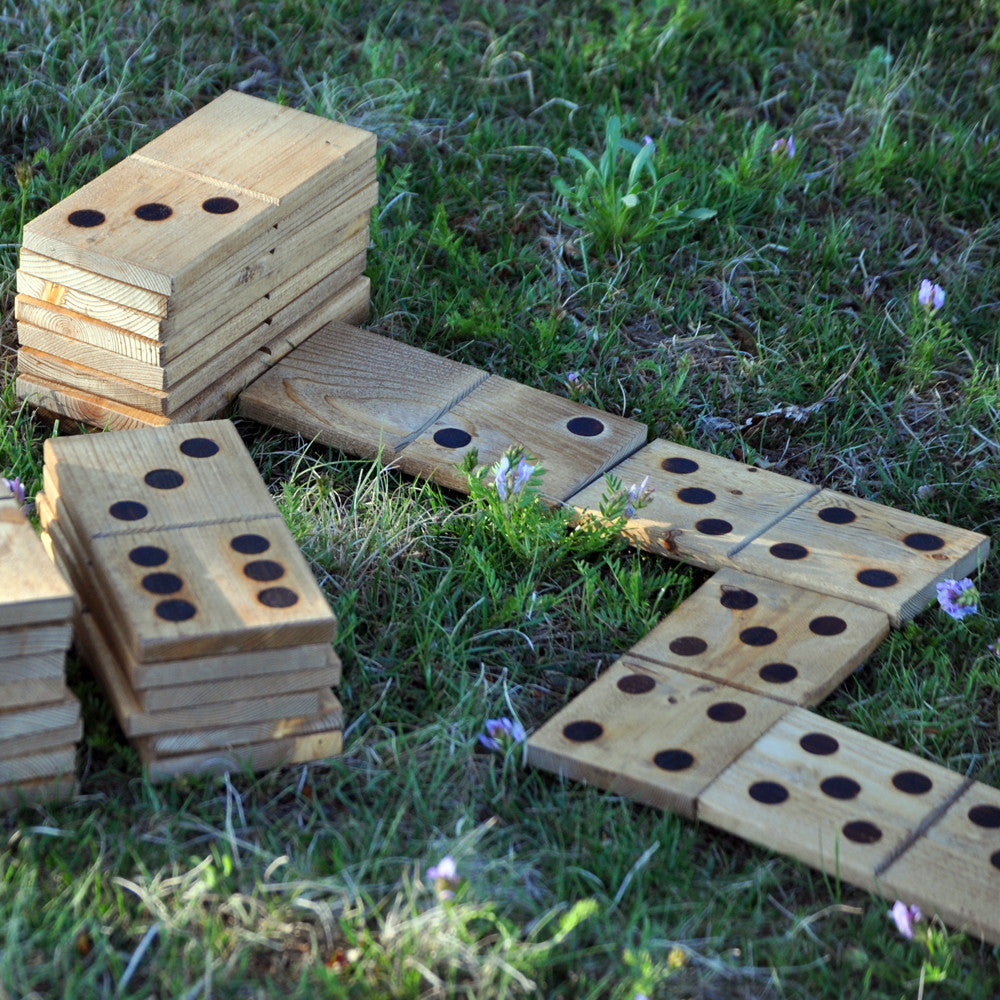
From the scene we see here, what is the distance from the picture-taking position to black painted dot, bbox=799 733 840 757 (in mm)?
3359

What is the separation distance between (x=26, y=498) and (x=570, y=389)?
5.13 ft

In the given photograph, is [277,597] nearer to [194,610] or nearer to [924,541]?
[194,610]

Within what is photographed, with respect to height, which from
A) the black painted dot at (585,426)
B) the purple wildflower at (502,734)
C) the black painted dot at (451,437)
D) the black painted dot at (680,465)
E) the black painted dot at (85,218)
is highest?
the black painted dot at (85,218)

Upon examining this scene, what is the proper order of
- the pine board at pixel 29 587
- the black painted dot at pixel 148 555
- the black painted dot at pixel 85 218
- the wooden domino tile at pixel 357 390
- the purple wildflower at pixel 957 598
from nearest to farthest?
the pine board at pixel 29 587 → the black painted dot at pixel 148 555 → the purple wildflower at pixel 957 598 → the black painted dot at pixel 85 218 → the wooden domino tile at pixel 357 390

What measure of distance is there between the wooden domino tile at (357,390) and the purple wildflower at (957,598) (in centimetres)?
142

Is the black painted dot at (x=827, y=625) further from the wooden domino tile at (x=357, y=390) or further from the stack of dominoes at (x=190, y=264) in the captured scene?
the stack of dominoes at (x=190, y=264)

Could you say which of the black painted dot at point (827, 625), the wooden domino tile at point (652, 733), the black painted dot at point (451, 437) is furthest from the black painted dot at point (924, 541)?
the black painted dot at point (451, 437)

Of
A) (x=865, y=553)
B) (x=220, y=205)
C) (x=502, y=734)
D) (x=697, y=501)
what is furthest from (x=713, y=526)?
(x=220, y=205)

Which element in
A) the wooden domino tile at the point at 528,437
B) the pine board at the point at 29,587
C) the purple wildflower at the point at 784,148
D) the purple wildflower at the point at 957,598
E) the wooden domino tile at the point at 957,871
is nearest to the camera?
the pine board at the point at 29,587

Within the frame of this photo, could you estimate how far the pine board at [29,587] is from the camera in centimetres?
290

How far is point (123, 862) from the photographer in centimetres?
302

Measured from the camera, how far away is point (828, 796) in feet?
10.7

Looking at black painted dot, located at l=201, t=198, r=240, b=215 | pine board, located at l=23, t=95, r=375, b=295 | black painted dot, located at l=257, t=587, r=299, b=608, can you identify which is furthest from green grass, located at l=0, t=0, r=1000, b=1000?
black painted dot, located at l=201, t=198, r=240, b=215

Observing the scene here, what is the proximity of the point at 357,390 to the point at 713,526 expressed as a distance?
108cm
